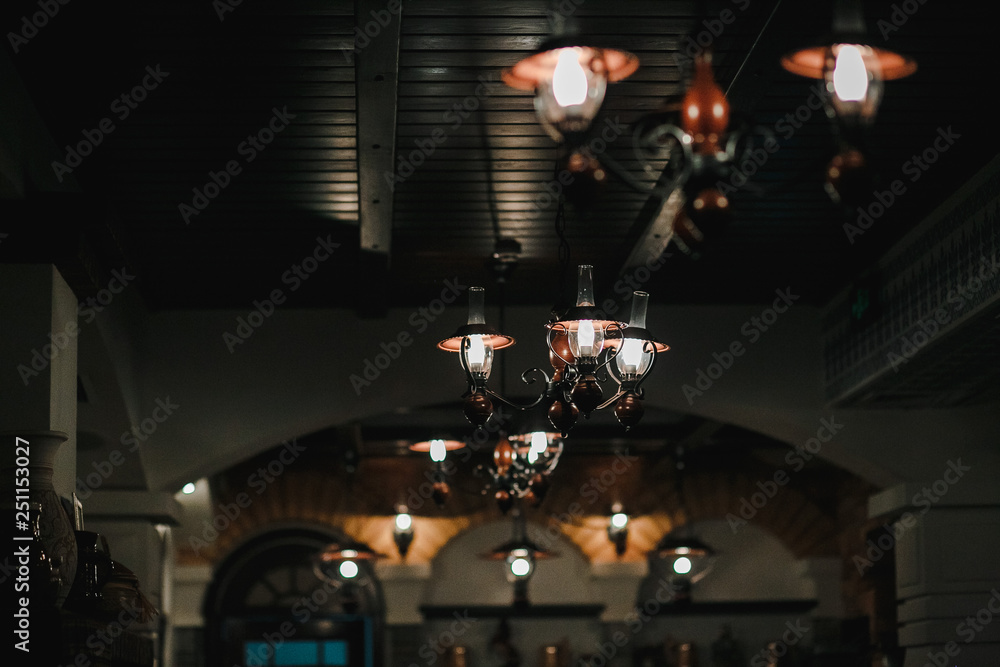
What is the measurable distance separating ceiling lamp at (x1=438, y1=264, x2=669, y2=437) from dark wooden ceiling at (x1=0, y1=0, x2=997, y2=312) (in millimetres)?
733

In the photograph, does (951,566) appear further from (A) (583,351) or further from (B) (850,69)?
(B) (850,69)

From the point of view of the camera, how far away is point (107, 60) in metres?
4.54

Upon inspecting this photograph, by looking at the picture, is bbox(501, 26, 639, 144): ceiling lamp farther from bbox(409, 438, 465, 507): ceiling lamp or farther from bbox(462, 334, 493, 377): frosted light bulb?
bbox(409, 438, 465, 507): ceiling lamp

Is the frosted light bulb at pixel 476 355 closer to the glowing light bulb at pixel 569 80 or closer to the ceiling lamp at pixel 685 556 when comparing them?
the glowing light bulb at pixel 569 80

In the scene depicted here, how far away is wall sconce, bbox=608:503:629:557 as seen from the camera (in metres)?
11.9

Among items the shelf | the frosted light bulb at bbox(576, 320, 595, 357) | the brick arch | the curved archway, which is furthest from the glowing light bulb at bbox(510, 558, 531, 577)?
the frosted light bulb at bbox(576, 320, 595, 357)

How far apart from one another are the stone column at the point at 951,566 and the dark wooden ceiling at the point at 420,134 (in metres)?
1.51

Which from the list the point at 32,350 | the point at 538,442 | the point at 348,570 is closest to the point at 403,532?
the point at 348,570

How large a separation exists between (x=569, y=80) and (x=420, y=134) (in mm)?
2351

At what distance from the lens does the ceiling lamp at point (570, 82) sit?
10.1 ft

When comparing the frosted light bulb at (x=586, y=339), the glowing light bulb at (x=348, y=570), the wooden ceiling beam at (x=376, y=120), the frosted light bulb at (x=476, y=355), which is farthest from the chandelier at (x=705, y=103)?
the glowing light bulb at (x=348, y=570)

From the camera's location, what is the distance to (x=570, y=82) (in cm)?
308

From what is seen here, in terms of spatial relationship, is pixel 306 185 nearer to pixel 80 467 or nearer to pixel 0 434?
pixel 0 434

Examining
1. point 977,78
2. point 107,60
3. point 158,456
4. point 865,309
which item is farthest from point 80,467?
point 977,78
